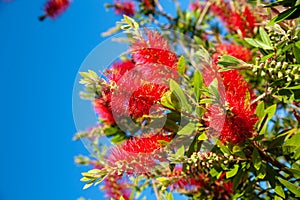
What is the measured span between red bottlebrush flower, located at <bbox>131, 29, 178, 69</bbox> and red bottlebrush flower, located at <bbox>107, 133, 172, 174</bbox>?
0.23m

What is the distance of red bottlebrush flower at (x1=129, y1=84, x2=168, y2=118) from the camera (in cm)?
110

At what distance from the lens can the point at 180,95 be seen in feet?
3.63

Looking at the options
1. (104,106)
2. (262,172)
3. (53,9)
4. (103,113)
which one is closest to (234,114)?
(262,172)

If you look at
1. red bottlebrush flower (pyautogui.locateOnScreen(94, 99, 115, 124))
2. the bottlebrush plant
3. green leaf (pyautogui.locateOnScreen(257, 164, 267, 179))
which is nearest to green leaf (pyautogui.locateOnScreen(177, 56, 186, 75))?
the bottlebrush plant

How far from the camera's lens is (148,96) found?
1.11 m

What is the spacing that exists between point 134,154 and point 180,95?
0.21 meters

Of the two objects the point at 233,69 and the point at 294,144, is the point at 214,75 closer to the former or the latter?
the point at 233,69

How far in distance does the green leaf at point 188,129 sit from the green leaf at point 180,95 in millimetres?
40

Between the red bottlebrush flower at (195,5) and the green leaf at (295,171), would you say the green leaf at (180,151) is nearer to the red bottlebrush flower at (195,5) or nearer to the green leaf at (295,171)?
the green leaf at (295,171)

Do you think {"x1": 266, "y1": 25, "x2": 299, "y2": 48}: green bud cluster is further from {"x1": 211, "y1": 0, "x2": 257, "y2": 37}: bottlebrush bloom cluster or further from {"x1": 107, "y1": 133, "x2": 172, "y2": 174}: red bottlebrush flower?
{"x1": 211, "y1": 0, "x2": 257, "y2": 37}: bottlebrush bloom cluster

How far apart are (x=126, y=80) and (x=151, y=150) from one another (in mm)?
209

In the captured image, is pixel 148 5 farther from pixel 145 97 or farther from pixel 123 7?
pixel 145 97

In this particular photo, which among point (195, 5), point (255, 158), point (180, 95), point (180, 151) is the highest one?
point (195, 5)

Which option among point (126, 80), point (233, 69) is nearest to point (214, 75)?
point (233, 69)
